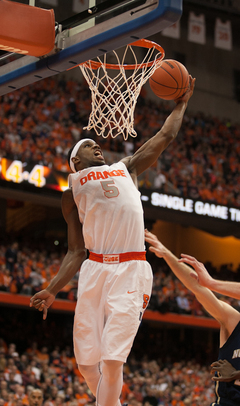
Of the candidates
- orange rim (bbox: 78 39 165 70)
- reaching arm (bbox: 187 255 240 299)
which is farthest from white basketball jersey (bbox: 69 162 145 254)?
orange rim (bbox: 78 39 165 70)

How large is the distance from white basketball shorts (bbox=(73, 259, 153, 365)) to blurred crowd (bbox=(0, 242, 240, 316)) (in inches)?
406

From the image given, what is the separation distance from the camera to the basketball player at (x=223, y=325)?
14.0ft

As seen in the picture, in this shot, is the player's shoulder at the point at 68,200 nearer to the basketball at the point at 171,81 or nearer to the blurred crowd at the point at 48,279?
the basketball at the point at 171,81

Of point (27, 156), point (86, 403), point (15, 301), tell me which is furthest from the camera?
point (27, 156)

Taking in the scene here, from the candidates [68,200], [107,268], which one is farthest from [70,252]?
[107,268]

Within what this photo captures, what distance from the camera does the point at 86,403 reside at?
37.7 ft

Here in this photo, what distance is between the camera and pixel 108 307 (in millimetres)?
4055

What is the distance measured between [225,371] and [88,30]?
2695 millimetres

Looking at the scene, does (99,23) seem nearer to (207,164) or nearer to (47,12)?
(47,12)

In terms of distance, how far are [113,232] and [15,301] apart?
10543 mm

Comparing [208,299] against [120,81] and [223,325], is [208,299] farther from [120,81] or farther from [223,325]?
[120,81]

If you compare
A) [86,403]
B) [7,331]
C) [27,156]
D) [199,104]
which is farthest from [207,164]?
[86,403]

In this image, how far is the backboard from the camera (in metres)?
3.49

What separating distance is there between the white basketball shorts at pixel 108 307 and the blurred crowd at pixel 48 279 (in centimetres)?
1031
